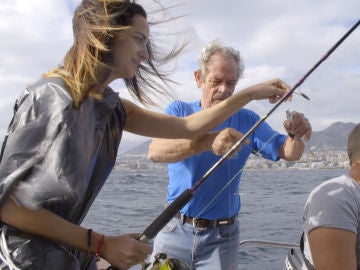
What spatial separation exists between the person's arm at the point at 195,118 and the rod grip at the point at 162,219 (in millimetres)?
376

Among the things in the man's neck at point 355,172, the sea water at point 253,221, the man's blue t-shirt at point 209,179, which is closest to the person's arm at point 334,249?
the man's neck at point 355,172

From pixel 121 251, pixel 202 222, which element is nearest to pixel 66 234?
pixel 121 251

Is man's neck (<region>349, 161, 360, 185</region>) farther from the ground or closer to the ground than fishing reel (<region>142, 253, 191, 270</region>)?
farther from the ground

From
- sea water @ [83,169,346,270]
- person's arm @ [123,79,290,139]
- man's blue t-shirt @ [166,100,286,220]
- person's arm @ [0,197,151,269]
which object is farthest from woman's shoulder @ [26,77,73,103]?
sea water @ [83,169,346,270]

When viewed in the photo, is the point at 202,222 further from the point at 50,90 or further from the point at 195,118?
the point at 50,90

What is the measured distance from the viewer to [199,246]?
318 centimetres

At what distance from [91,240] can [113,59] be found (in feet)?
2.34

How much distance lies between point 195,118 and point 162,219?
622 mm

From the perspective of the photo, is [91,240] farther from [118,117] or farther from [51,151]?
[118,117]

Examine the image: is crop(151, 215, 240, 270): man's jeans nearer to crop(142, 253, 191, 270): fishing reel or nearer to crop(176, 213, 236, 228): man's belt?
crop(176, 213, 236, 228): man's belt

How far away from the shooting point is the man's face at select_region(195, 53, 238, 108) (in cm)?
329

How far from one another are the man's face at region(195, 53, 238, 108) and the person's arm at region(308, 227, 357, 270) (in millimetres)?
1307

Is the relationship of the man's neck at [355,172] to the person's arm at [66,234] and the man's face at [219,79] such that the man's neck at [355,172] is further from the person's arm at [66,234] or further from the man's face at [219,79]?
the person's arm at [66,234]

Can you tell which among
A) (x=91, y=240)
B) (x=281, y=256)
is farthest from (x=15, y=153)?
(x=281, y=256)
